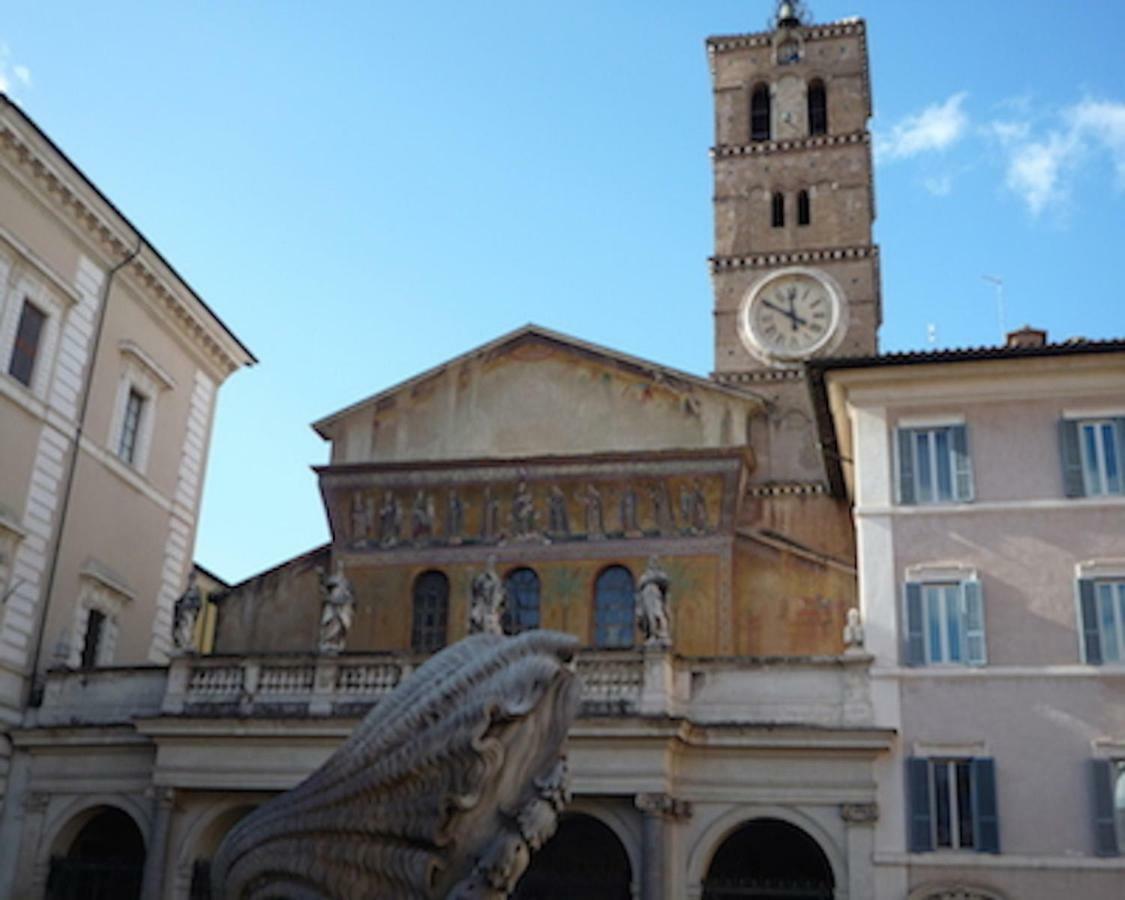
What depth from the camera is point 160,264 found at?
26.4 meters

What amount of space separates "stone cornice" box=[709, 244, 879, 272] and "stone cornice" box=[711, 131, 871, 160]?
4.08m

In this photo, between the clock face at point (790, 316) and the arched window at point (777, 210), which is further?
the arched window at point (777, 210)

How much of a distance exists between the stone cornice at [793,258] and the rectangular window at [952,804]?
25.6m

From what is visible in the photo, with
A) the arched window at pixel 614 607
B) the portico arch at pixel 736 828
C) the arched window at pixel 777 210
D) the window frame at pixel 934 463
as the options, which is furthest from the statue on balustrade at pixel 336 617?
the arched window at pixel 777 210

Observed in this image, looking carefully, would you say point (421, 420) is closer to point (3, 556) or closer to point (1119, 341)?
point (3, 556)

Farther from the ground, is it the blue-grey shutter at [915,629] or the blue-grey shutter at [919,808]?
the blue-grey shutter at [915,629]

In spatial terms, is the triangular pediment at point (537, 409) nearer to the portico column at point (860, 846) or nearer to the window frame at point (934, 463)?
the window frame at point (934, 463)

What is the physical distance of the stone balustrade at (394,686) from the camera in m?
19.9

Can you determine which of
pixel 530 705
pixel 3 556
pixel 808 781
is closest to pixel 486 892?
pixel 530 705

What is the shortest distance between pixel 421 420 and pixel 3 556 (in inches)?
324

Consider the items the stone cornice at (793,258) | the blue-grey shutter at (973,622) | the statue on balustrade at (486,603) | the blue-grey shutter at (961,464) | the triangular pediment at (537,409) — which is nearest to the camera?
the blue-grey shutter at (973,622)

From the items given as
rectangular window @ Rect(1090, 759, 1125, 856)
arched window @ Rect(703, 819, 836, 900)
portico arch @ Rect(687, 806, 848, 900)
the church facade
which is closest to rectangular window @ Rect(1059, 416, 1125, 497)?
the church facade

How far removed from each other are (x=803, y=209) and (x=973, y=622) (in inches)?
1048

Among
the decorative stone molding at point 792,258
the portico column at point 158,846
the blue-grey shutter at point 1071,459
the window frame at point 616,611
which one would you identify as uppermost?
the decorative stone molding at point 792,258
